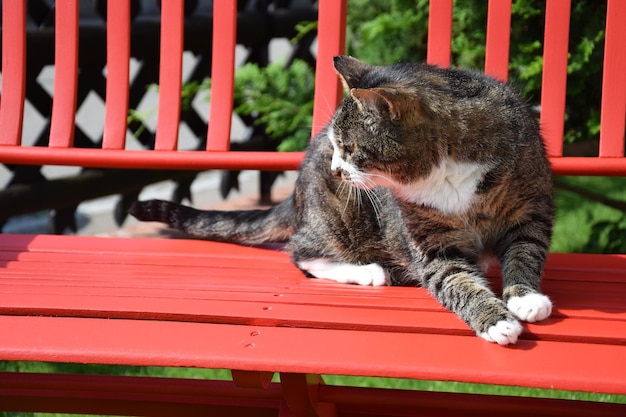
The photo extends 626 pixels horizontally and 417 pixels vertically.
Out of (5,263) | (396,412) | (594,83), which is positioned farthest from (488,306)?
(594,83)

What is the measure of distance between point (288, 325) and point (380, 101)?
0.57 meters

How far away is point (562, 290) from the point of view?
6.65ft

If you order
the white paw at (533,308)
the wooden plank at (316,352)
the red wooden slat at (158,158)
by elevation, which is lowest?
the wooden plank at (316,352)

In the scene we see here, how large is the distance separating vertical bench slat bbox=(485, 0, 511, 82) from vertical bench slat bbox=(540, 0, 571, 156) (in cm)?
12

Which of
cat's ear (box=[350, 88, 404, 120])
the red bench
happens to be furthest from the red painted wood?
cat's ear (box=[350, 88, 404, 120])

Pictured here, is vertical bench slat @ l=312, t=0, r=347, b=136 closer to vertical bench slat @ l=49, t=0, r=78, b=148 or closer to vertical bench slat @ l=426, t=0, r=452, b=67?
vertical bench slat @ l=426, t=0, r=452, b=67

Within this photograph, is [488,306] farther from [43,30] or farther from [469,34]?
[43,30]

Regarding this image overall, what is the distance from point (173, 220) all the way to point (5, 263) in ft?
1.75

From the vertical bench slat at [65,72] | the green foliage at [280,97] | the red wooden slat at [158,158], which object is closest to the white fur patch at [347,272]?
the red wooden slat at [158,158]

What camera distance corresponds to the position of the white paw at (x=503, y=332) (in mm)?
1650

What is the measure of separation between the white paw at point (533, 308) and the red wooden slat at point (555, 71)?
2.80ft

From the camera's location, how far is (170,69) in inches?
108

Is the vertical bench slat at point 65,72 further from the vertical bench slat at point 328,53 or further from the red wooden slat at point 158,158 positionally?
the vertical bench slat at point 328,53

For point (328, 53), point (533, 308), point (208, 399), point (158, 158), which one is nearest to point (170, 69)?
point (158, 158)
